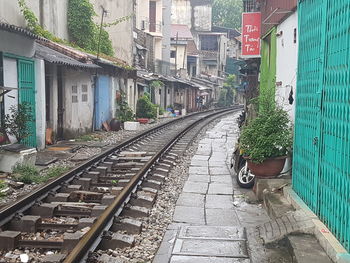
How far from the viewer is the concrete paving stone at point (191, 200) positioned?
305 inches

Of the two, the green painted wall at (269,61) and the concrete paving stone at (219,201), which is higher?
the green painted wall at (269,61)

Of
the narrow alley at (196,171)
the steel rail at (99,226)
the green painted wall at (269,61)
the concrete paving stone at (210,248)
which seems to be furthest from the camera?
the green painted wall at (269,61)

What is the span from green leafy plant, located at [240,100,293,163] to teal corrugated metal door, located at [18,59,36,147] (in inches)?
273

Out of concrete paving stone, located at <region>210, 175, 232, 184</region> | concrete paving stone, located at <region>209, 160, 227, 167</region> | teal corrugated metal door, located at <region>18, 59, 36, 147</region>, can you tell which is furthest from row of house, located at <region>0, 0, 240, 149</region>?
concrete paving stone, located at <region>209, 160, 227, 167</region>

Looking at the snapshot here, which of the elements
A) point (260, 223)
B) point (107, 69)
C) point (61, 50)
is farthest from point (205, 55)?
point (260, 223)

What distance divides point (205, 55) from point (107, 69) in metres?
44.8

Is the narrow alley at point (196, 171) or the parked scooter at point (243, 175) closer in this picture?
the narrow alley at point (196, 171)

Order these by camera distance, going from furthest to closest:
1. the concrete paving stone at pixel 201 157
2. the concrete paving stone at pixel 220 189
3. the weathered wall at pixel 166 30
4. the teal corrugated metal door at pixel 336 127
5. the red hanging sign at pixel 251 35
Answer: the weathered wall at pixel 166 30 → the red hanging sign at pixel 251 35 → the concrete paving stone at pixel 201 157 → the concrete paving stone at pixel 220 189 → the teal corrugated metal door at pixel 336 127

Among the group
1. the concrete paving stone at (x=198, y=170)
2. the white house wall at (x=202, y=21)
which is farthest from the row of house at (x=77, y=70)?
the white house wall at (x=202, y=21)

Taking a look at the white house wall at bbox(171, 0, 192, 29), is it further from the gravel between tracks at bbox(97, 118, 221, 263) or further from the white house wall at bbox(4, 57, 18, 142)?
the gravel between tracks at bbox(97, 118, 221, 263)

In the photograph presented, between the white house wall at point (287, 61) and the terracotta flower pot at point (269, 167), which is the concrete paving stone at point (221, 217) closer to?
the terracotta flower pot at point (269, 167)

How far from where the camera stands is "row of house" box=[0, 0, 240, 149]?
40.2 feet

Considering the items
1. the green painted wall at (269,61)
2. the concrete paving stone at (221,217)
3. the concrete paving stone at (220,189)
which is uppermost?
the green painted wall at (269,61)

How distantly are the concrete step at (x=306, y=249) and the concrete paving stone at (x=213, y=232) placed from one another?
95 cm
